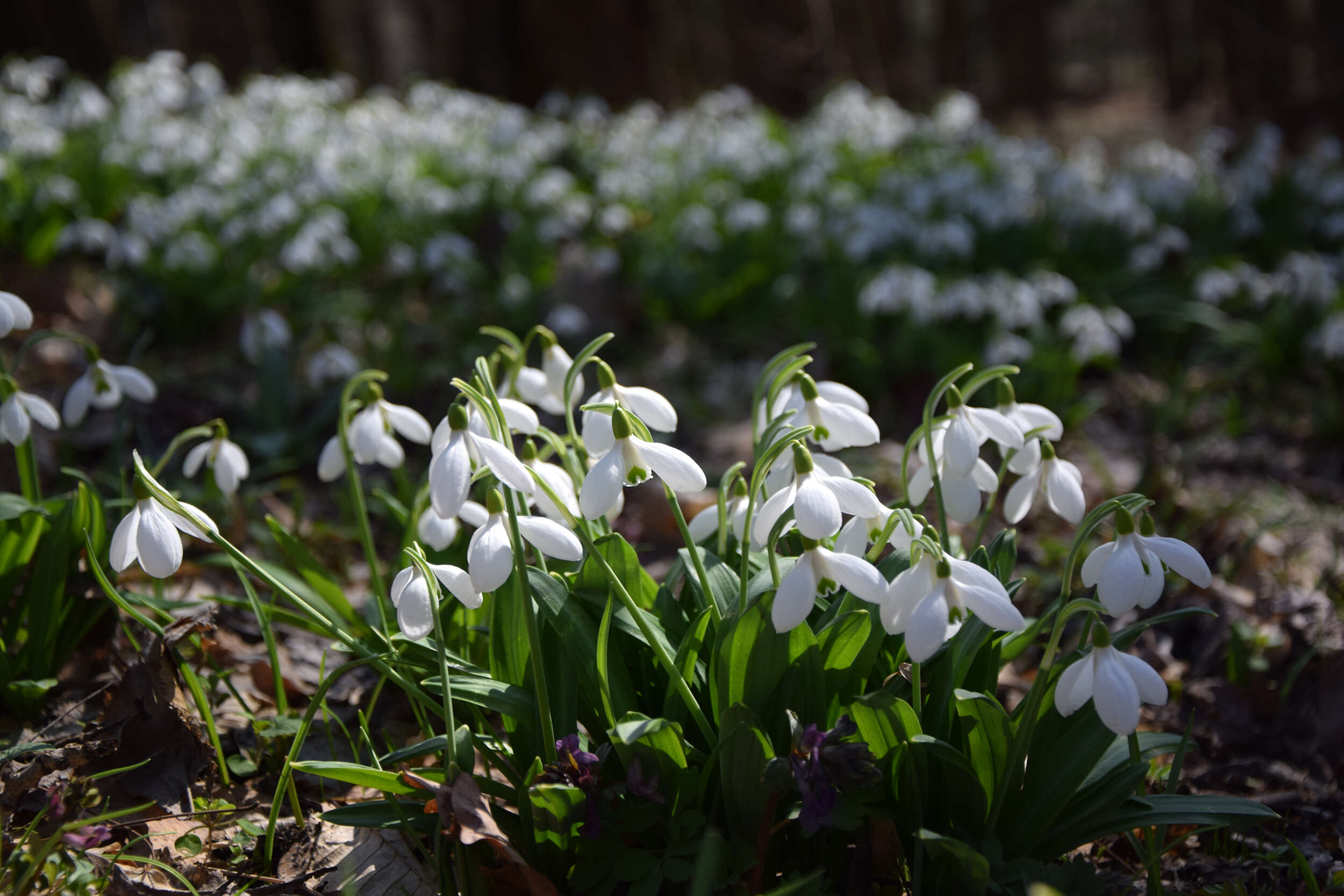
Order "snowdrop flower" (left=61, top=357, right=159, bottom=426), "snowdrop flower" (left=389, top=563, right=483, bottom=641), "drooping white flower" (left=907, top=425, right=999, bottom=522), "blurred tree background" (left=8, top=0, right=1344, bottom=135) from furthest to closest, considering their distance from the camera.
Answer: "blurred tree background" (left=8, top=0, right=1344, bottom=135)
"snowdrop flower" (left=61, top=357, right=159, bottom=426)
"drooping white flower" (left=907, top=425, right=999, bottom=522)
"snowdrop flower" (left=389, top=563, right=483, bottom=641)

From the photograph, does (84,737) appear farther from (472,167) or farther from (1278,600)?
(472,167)

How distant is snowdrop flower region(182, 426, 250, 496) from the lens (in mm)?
1746

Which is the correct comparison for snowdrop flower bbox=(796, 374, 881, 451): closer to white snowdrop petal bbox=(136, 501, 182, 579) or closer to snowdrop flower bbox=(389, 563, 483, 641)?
snowdrop flower bbox=(389, 563, 483, 641)

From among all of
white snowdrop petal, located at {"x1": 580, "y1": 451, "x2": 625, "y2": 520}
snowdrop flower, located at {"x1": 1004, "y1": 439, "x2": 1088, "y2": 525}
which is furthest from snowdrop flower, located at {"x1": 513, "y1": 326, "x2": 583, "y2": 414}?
snowdrop flower, located at {"x1": 1004, "y1": 439, "x2": 1088, "y2": 525}

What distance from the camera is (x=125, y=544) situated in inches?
48.7

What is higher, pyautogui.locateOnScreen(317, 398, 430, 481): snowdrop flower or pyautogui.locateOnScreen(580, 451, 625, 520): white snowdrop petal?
pyautogui.locateOnScreen(580, 451, 625, 520): white snowdrop petal

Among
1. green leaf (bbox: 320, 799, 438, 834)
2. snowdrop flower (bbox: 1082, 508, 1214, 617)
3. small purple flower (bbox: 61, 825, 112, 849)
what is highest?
snowdrop flower (bbox: 1082, 508, 1214, 617)

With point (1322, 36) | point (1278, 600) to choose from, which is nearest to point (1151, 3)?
point (1322, 36)

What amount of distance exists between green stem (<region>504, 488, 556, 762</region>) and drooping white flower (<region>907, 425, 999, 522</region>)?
2.06 feet

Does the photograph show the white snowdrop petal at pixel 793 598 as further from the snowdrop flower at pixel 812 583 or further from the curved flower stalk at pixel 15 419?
the curved flower stalk at pixel 15 419

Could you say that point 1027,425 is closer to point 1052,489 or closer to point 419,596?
point 1052,489

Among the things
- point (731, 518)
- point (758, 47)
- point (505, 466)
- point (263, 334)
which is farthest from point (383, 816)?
point (758, 47)

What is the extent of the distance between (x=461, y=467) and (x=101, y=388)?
3.53ft

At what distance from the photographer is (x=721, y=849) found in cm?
126
